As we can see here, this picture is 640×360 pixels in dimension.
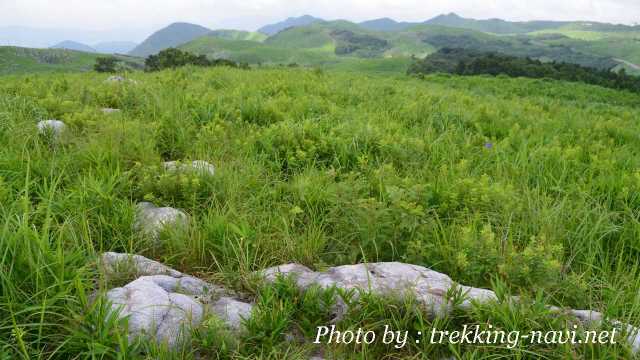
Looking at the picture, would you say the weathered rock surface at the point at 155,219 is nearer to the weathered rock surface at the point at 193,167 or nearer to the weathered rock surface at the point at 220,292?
the weathered rock surface at the point at 220,292

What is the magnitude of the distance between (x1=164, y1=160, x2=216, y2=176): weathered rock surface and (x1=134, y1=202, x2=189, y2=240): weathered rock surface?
0.61 meters

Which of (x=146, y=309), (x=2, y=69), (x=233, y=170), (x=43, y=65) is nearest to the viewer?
(x=146, y=309)

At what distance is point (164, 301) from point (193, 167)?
2.31m

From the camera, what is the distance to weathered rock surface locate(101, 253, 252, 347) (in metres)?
2.89

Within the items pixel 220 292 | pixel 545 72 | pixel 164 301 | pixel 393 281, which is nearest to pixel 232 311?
pixel 220 292

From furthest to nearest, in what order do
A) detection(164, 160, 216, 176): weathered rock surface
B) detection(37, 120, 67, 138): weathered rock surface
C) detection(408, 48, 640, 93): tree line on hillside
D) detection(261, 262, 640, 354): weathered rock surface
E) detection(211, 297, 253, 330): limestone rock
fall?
detection(408, 48, 640, 93): tree line on hillside, detection(37, 120, 67, 138): weathered rock surface, detection(164, 160, 216, 176): weathered rock surface, detection(261, 262, 640, 354): weathered rock surface, detection(211, 297, 253, 330): limestone rock

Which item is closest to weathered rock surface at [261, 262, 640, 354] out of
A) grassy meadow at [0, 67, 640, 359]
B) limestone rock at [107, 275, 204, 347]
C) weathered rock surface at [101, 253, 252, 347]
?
grassy meadow at [0, 67, 640, 359]

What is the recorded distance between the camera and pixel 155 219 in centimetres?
433

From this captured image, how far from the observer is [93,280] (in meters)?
3.32

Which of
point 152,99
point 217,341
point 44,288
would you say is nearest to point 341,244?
point 217,341

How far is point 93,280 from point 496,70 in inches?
2610

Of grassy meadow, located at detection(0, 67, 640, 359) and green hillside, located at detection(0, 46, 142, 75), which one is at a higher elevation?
green hillside, located at detection(0, 46, 142, 75)

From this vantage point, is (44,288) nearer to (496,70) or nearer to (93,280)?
(93,280)

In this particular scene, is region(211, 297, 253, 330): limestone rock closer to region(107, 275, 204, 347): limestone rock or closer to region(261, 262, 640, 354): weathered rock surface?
region(107, 275, 204, 347): limestone rock
